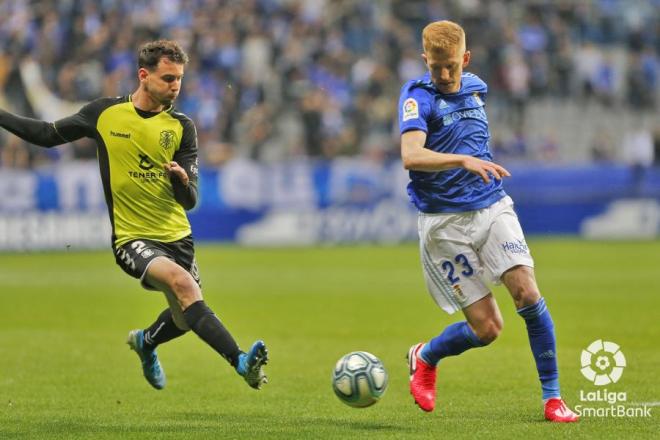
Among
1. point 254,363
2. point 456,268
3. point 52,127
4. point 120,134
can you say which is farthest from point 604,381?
point 52,127

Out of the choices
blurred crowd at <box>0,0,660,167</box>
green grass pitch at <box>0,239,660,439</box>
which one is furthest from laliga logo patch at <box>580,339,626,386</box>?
blurred crowd at <box>0,0,660,167</box>

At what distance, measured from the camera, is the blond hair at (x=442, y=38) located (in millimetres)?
7199

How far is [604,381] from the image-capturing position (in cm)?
895

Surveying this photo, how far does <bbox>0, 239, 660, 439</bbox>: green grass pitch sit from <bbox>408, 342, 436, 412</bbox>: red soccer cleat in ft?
0.31

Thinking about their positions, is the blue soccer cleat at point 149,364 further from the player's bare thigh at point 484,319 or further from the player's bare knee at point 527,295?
the player's bare knee at point 527,295

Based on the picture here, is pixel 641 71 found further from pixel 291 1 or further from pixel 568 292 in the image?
pixel 568 292

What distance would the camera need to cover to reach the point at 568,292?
1659 centimetres

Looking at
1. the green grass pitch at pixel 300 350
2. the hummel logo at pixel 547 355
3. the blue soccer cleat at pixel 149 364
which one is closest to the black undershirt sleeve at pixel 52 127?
the blue soccer cleat at pixel 149 364

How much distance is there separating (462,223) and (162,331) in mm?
2367

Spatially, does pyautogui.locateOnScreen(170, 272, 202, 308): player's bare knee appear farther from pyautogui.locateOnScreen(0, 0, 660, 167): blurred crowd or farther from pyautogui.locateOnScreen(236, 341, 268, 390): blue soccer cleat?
pyautogui.locateOnScreen(0, 0, 660, 167): blurred crowd

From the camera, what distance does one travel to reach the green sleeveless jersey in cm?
787

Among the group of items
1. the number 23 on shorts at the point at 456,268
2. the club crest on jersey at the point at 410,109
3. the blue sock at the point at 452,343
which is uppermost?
the club crest on jersey at the point at 410,109

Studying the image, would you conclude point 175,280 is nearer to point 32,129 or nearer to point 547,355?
point 32,129

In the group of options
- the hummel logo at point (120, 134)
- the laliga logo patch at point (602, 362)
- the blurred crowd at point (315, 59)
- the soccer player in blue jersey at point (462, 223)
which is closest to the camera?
the soccer player in blue jersey at point (462, 223)
